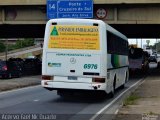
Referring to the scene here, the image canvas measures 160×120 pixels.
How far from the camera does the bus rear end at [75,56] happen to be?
1884 cm

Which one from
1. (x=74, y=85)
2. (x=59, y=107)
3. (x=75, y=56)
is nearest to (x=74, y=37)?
(x=75, y=56)

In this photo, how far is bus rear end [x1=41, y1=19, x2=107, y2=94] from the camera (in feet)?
61.8

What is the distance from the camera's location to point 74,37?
19125 millimetres

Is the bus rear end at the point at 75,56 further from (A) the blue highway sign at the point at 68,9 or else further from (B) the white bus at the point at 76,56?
(A) the blue highway sign at the point at 68,9

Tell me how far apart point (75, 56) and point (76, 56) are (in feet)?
0.13

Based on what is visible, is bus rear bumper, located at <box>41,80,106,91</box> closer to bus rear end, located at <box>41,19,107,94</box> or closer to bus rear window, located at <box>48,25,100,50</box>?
bus rear end, located at <box>41,19,107,94</box>

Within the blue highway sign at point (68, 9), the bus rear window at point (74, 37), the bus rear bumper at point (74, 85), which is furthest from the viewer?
the blue highway sign at point (68, 9)

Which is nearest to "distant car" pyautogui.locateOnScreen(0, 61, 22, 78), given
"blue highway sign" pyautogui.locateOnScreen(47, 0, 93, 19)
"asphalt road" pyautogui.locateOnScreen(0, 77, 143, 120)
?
"blue highway sign" pyautogui.locateOnScreen(47, 0, 93, 19)

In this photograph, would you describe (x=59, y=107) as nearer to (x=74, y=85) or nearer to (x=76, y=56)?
(x=74, y=85)

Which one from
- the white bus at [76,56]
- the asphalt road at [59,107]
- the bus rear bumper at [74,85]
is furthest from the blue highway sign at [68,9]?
the bus rear bumper at [74,85]

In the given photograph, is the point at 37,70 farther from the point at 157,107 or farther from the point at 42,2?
the point at 157,107

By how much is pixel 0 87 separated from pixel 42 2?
15.8 meters

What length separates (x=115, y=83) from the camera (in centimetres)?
2291

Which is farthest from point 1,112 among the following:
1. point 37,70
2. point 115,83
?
point 37,70
